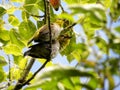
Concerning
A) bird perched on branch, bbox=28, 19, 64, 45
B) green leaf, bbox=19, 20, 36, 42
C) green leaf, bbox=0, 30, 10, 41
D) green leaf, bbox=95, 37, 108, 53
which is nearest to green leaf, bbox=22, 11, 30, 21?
green leaf, bbox=19, 20, 36, 42

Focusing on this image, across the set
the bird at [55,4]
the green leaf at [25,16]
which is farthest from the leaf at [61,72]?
the green leaf at [25,16]

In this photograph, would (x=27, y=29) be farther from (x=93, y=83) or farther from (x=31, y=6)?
(x=93, y=83)

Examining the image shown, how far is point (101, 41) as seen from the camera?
0.85 m

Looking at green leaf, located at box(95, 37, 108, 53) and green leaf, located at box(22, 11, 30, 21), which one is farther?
green leaf, located at box(22, 11, 30, 21)

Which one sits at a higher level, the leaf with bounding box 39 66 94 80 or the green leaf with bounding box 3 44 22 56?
the green leaf with bounding box 3 44 22 56

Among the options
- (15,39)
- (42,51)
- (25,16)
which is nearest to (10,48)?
(15,39)

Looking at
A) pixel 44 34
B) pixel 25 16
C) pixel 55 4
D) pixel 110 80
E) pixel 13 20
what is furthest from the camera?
pixel 13 20

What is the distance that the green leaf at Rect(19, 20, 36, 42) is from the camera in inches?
87.8

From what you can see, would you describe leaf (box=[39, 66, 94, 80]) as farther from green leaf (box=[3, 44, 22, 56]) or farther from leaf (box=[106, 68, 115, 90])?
green leaf (box=[3, 44, 22, 56])

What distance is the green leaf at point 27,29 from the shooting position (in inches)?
87.8

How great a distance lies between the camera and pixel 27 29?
222 centimetres

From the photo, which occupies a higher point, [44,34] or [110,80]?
[44,34]

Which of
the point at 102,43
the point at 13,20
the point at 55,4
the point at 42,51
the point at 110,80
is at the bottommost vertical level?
the point at 110,80

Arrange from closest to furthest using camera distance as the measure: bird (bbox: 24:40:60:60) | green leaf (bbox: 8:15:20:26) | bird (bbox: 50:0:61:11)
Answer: bird (bbox: 24:40:60:60)
bird (bbox: 50:0:61:11)
green leaf (bbox: 8:15:20:26)
